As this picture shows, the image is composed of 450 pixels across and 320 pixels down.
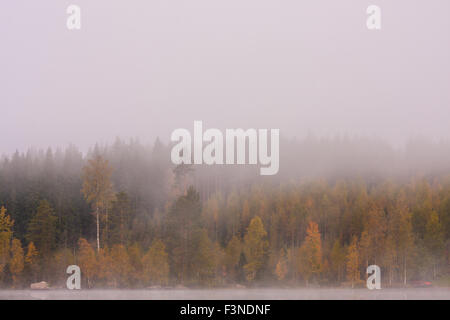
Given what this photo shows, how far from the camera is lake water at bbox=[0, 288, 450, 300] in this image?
52.6 m

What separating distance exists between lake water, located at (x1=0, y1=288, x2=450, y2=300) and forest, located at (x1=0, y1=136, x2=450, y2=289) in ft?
5.85

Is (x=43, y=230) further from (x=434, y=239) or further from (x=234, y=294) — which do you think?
(x=434, y=239)

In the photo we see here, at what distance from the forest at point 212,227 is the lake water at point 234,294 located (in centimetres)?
178

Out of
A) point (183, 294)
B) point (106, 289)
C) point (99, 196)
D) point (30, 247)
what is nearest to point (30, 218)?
point (30, 247)

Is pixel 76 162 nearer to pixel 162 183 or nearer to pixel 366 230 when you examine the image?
pixel 162 183

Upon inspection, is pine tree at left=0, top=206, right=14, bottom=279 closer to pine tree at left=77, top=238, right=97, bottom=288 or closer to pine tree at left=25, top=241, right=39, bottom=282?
pine tree at left=25, top=241, right=39, bottom=282

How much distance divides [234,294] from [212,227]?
1207 centimetres

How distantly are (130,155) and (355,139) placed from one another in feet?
155

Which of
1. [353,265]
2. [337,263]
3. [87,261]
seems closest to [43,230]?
[87,261]

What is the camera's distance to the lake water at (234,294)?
52.6 meters

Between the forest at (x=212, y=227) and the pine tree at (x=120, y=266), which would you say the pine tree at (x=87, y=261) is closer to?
the forest at (x=212, y=227)

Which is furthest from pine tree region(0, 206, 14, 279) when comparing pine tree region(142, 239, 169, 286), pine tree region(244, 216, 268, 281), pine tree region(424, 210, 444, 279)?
pine tree region(424, 210, 444, 279)

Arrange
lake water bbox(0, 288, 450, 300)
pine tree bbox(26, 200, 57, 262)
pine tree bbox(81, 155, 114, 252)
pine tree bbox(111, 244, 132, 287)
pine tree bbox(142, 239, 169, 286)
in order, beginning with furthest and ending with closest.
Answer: pine tree bbox(26, 200, 57, 262) < pine tree bbox(81, 155, 114, 252) < pine tree bbox(142, 239, 169, 286) < pine tree bbox(111, 244, 132, 287) < lake water bbox(0, 288, 450, 300)

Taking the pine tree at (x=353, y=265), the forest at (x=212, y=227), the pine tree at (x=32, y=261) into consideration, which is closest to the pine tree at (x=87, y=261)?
the forest at (x=212, y=227)
